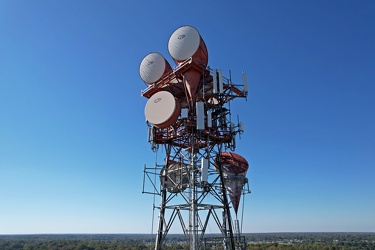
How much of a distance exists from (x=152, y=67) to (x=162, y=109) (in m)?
4.83

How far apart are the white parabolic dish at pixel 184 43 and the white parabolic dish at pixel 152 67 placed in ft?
6.26

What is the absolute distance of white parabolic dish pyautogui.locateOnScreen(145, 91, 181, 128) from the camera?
20.8m

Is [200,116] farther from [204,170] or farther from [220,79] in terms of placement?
[204,170]

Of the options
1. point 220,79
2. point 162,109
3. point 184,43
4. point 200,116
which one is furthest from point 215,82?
point 162,109

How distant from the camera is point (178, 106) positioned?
21109mm

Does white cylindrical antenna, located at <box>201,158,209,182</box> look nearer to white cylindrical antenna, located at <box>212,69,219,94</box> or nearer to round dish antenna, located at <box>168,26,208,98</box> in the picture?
white cylindrical antenna, located at <box>212,69,219,94</box>

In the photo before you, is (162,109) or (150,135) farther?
(150,135)

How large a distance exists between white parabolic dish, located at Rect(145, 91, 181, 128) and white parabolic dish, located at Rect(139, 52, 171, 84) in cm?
244

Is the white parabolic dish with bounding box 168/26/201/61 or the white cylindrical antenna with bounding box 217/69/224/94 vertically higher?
the white parabolic dish with bounding box 168/26/201/61

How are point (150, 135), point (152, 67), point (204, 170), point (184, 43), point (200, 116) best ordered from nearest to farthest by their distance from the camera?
point (204, 170) → point (200, 116) → point (184, 43) → point (150, 135) → point (152, 67)

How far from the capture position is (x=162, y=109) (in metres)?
21.3

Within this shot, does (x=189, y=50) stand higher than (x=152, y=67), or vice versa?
(x=152, y=67)

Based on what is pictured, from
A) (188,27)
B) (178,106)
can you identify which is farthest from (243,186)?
(188,27)

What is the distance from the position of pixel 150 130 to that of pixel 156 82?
409cm
